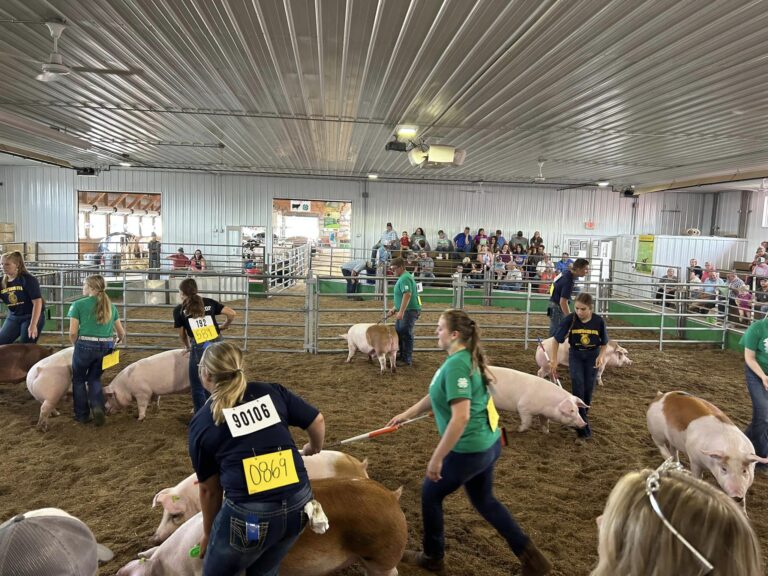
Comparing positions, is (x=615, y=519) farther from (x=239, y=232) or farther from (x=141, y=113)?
(x=239, y=232)

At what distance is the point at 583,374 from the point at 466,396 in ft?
10.6

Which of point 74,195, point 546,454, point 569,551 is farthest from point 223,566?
point 74,195

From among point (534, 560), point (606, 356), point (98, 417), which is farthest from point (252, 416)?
point (606, 356)

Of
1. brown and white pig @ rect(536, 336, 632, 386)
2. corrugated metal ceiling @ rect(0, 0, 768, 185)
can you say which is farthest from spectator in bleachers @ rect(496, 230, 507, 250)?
brown and white pig @ rect(536, 336, 632, 386)

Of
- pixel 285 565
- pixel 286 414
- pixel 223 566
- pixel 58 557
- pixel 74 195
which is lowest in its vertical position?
pixel 285 565

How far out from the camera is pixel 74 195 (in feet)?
62.6

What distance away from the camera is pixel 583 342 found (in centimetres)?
525

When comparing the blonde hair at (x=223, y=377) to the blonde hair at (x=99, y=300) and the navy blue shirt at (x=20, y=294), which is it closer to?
the blonde hair at (x=99, y=300)

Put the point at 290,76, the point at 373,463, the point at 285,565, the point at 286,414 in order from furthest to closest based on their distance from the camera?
the point at 290,76
the point at 373,463
the point at 285,565
the point at 286,414

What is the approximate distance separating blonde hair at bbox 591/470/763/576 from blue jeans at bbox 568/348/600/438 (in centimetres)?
429

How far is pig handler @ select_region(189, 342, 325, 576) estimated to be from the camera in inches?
82.6

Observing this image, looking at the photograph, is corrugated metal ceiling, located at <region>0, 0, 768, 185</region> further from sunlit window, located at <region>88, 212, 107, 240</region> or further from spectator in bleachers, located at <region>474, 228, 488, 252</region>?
sunlit window, located at <region>88, 212, 107, 240</region>

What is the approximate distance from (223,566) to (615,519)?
5.34ft

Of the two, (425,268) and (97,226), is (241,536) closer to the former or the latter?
(425,268)
